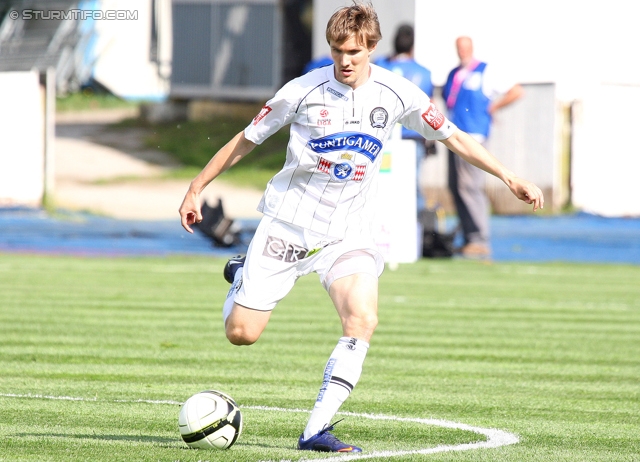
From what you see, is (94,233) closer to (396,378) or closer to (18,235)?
(18,235)

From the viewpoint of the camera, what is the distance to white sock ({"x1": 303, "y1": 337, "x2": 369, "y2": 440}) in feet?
17.9

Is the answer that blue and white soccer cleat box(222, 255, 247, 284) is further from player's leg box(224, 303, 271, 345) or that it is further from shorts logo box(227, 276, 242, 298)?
player's leg box(224, 303, 271, 345)

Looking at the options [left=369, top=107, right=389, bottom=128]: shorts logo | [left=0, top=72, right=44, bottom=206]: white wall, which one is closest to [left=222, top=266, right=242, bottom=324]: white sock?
[left=369, top=107, right=389, bottom=128]: shorts logo

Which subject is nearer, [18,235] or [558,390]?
[558,390]

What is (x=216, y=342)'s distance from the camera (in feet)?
32.0

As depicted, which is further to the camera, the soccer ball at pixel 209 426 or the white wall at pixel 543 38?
the white wall at pixel 543 38

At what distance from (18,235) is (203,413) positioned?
53.2 ft

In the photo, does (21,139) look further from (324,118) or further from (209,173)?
(324,118)

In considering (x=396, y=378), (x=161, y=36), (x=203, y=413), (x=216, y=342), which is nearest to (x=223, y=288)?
(x=216, y=342)

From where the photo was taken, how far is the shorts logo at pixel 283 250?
613 cm

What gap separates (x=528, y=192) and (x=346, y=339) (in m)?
1.16

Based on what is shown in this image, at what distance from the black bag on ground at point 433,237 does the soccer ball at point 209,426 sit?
12415mm

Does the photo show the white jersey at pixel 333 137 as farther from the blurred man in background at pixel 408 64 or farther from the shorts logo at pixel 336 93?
the blurred man in background at pixel 408 64

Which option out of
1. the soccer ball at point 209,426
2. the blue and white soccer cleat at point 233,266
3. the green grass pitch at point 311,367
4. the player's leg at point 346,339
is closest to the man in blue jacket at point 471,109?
the green grass pitch at point 311,367
